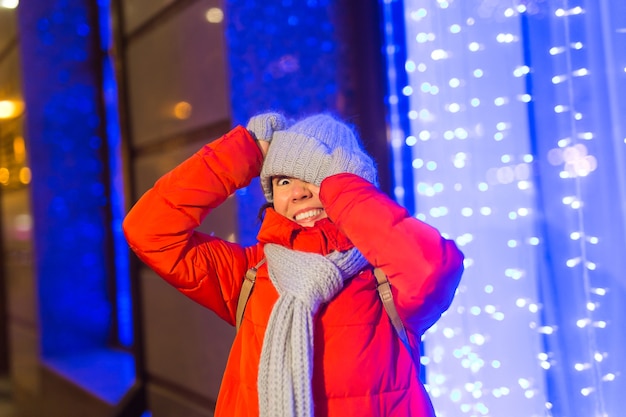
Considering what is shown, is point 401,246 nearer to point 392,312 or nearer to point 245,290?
point 392,312

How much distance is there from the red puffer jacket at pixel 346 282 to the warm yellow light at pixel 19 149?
276cm

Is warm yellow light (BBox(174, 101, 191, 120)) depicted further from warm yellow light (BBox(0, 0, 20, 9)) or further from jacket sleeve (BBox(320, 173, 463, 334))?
warm yellow light (BBox(0, 0, 20, 9))

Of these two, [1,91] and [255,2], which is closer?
[255,2]

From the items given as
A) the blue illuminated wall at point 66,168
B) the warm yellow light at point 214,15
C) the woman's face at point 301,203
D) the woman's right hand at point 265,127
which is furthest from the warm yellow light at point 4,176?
the woman's face at point 301,203

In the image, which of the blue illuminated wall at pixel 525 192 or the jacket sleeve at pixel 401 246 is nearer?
the jacket sleeve at pixel 401 246

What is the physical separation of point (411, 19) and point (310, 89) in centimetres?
48

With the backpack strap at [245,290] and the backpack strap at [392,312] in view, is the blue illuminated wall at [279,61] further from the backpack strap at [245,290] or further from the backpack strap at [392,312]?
the backpack strap at [392,312]

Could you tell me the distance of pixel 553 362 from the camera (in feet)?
4.96

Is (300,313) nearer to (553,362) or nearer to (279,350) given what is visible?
(279,350)

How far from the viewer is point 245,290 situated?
1.38 meters

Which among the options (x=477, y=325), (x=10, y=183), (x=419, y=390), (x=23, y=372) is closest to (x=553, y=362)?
(x=477, y=325)

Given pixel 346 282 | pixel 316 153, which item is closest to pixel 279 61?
pixel 316 153

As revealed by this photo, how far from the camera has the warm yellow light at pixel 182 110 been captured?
7.77 feet

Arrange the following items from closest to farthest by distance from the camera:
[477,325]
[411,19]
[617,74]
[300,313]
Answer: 1. [300,313]
2. [617,74]
3. [477,325]
4. [411,19]
